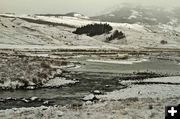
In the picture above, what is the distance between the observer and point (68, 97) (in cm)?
3434

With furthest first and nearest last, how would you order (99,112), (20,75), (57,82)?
1. (57,82)
2. (20,75)
3. (99,112)

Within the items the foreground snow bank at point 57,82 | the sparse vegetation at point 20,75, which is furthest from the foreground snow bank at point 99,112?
the foreground snow bank at point 57,82

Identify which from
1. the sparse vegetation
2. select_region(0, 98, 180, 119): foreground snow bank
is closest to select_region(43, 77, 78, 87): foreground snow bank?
the sparse vegetation

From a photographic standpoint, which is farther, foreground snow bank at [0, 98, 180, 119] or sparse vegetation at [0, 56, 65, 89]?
sparse vegetation at [0, 56, 65, 89]

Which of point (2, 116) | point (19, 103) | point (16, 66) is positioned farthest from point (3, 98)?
point (16, 66)

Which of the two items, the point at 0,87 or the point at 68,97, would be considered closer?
the point at 68,97

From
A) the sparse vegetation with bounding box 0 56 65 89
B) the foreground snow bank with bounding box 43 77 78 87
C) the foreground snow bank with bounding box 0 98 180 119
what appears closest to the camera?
the foreground snow bank with bounding box 0 98 180 119

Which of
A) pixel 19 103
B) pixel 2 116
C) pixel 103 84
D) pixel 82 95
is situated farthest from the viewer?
pixel 103 84

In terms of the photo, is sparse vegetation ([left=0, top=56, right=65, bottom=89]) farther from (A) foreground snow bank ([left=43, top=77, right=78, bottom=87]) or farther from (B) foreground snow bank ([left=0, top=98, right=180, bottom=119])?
(B) foreground snow bank ([left=0, top=98, right=180, bottom=119])

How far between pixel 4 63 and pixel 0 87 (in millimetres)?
9645

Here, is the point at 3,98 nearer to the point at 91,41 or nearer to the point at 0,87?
the point at 0,87

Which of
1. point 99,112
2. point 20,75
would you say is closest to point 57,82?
point 20,75

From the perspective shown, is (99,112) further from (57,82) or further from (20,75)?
(57,82)

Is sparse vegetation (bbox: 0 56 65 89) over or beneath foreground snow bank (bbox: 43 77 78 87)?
over
